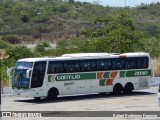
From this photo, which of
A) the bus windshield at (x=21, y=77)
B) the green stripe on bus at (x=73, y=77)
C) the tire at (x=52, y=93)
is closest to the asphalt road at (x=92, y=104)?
the tire at (x=52, y=93)

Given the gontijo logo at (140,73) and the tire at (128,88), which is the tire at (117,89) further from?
the gontijo logo at (140,73)

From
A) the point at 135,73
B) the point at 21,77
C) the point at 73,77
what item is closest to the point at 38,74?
the point at 21,77

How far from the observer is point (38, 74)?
2772 cm

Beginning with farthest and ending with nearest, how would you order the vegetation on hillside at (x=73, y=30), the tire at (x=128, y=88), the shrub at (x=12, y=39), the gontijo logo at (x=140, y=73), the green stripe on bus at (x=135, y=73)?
1. the shrub at (x=12, y=39)
2. the vegetation on hillside at (x=73, y=30)
3. the gontijo logo at (x=140, y=73)
4. the tire at (x=128, y=88)
5. the green stripe on bus at (x=135, y=73)

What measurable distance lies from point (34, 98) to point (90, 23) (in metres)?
70.0

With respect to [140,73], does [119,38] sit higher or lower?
higher

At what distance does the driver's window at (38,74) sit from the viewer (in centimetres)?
2757

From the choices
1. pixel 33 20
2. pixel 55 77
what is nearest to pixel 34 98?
pixel 55 77

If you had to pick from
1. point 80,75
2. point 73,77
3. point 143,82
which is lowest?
point 143,82

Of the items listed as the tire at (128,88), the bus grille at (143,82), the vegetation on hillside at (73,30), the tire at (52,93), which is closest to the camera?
the tire at (52,93)

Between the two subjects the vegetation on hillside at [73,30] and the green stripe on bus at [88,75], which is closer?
the green stripe on bus at [88,75]

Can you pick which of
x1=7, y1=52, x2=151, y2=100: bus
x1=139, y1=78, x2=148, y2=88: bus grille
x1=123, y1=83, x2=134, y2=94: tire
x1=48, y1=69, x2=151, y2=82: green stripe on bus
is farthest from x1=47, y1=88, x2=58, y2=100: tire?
x1=139, y1=78, x2=148, y2=88: bus grille

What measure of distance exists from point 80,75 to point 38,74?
3.01 meters

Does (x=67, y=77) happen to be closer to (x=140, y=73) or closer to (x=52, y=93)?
(x=52, y=93)
